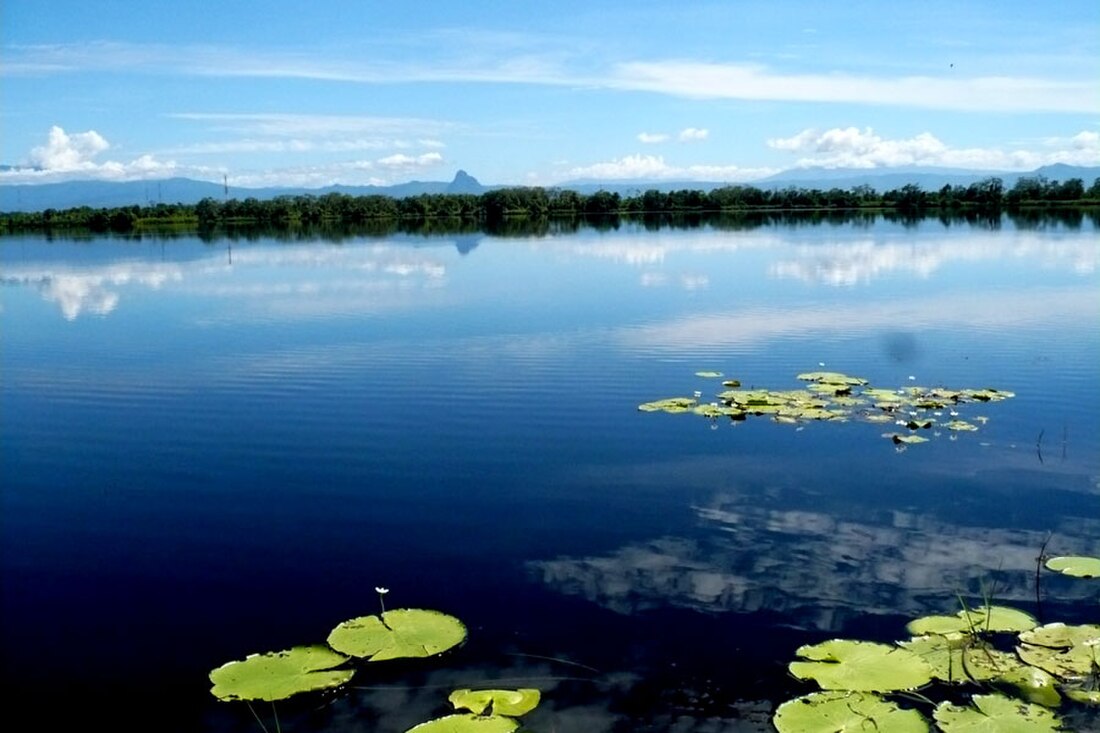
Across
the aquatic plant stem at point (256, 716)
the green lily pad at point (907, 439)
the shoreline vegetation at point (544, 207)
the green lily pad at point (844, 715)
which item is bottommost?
the aquatic plant stem at point (256, 716)

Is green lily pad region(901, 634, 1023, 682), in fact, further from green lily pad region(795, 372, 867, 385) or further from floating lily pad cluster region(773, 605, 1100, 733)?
green lily pad region(795, 372, 867, 385)

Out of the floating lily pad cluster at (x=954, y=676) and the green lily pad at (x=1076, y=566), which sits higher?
the green lily pad at (x=1076, y=566)

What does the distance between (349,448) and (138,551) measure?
3.07 meters

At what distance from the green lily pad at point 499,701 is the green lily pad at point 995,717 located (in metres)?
2.17

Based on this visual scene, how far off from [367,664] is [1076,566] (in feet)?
16.9

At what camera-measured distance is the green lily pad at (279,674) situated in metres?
5.00

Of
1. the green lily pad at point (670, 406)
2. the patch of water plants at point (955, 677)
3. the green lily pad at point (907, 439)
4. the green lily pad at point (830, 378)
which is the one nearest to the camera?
the patch of water plants at point (955, 677)

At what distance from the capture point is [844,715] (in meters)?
4.50

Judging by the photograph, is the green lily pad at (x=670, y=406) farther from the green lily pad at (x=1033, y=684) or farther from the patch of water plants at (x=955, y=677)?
the green lily pad at (x=1033, y=684)

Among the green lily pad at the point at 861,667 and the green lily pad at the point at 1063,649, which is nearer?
the green lily pad at the point at 861,667

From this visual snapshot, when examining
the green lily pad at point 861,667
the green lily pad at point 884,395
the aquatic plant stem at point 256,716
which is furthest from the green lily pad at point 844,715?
the green lily pad at point 884,395

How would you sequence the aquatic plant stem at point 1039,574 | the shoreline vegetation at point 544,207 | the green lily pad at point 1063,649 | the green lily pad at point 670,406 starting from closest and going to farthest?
the green lily pad at point 1063,649, the aquatic plant stem at point 1039,574, the green lily pad at point 670,406, the shoreline vegetation at point 544,207

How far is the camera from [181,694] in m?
5.16

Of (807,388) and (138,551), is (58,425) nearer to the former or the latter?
(138,551)
